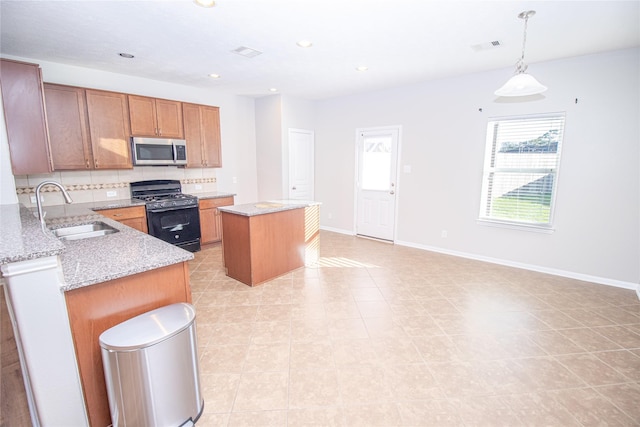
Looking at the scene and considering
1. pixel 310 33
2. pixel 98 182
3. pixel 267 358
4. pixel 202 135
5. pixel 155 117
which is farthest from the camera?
pixel 202 135

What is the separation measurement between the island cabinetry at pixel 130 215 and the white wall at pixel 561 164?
3.55m

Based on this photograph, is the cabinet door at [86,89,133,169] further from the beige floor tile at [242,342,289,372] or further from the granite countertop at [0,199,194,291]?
the beige floor tile at [242,342,289,372]

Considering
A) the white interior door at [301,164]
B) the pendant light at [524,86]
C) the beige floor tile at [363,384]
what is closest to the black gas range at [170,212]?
the white interior door at [301,164]

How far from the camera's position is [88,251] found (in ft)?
5.87

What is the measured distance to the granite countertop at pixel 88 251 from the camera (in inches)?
50.9

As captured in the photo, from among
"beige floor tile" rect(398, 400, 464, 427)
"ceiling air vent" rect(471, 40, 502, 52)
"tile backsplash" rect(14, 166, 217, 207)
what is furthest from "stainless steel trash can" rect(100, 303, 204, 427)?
"ceiling air vent" rect(471, 40, 502, 52)

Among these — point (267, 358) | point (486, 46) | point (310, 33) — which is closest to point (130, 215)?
point (267, 358)

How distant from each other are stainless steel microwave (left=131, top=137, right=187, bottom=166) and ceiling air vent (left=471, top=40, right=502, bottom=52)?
4.07 metres

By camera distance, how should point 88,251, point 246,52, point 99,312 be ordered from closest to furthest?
point 99,312
point 88,251
point 246,52

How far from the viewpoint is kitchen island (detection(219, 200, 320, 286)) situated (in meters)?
3.33

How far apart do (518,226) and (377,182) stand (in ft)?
7.57

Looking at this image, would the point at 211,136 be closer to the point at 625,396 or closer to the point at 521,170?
the point at 521,170

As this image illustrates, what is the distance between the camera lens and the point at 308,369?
2.07 metres

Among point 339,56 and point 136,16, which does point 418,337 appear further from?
point 136,16
